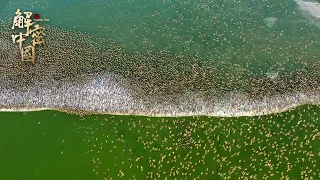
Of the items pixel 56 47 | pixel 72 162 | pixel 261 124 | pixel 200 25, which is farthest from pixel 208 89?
pixel 56 47

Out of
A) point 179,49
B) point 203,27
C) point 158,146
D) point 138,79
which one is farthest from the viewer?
point 203,27

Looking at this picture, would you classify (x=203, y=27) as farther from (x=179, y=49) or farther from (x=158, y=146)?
(x=158, y=146)

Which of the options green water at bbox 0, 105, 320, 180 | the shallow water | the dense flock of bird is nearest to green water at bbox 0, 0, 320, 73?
the shallow water

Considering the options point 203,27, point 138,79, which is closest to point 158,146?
point 138,79

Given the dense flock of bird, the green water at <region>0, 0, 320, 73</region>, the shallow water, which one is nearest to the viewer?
the dense flock of bird

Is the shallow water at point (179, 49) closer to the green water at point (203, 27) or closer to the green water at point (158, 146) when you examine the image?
the green water at point (203, 27)

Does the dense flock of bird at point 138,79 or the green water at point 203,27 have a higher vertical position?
the green water at point 203,27

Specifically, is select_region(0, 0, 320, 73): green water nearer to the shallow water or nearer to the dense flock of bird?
the shallow water

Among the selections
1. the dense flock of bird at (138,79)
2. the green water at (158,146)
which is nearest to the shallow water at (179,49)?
the dense flock of bird at (138,79)

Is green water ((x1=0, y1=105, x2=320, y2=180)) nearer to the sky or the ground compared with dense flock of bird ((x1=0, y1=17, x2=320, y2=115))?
nearer to the ground
